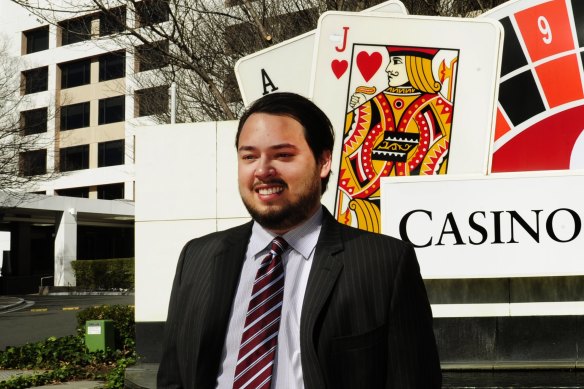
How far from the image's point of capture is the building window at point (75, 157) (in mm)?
47750

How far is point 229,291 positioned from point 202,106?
50.1 ft

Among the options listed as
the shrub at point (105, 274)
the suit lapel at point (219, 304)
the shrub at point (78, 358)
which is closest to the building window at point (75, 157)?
the shrub at point (105, 274)

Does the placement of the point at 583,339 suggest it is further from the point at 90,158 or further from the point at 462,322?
the point at 90,158

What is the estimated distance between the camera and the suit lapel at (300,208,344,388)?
6.06 feet

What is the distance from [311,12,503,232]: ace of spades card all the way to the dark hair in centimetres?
607

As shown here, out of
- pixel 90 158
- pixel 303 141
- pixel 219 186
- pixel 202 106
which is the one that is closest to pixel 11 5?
pixel 90 158

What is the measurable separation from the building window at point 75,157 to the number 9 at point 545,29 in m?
42.4

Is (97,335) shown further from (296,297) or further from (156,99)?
(156,99)

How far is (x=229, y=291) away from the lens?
1.99 m

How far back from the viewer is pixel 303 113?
2.00m

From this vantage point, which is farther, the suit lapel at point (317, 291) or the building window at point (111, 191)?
the building window at point (111, 191)

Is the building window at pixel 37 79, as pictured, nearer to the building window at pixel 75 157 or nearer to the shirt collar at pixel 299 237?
the building window at pixel 75 157

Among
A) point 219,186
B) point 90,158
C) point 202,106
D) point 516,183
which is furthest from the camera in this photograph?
point 90,158

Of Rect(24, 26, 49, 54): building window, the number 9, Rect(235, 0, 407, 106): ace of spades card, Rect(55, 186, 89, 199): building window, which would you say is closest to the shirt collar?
Rect(235, 0, 407, 106): ace of spades card
